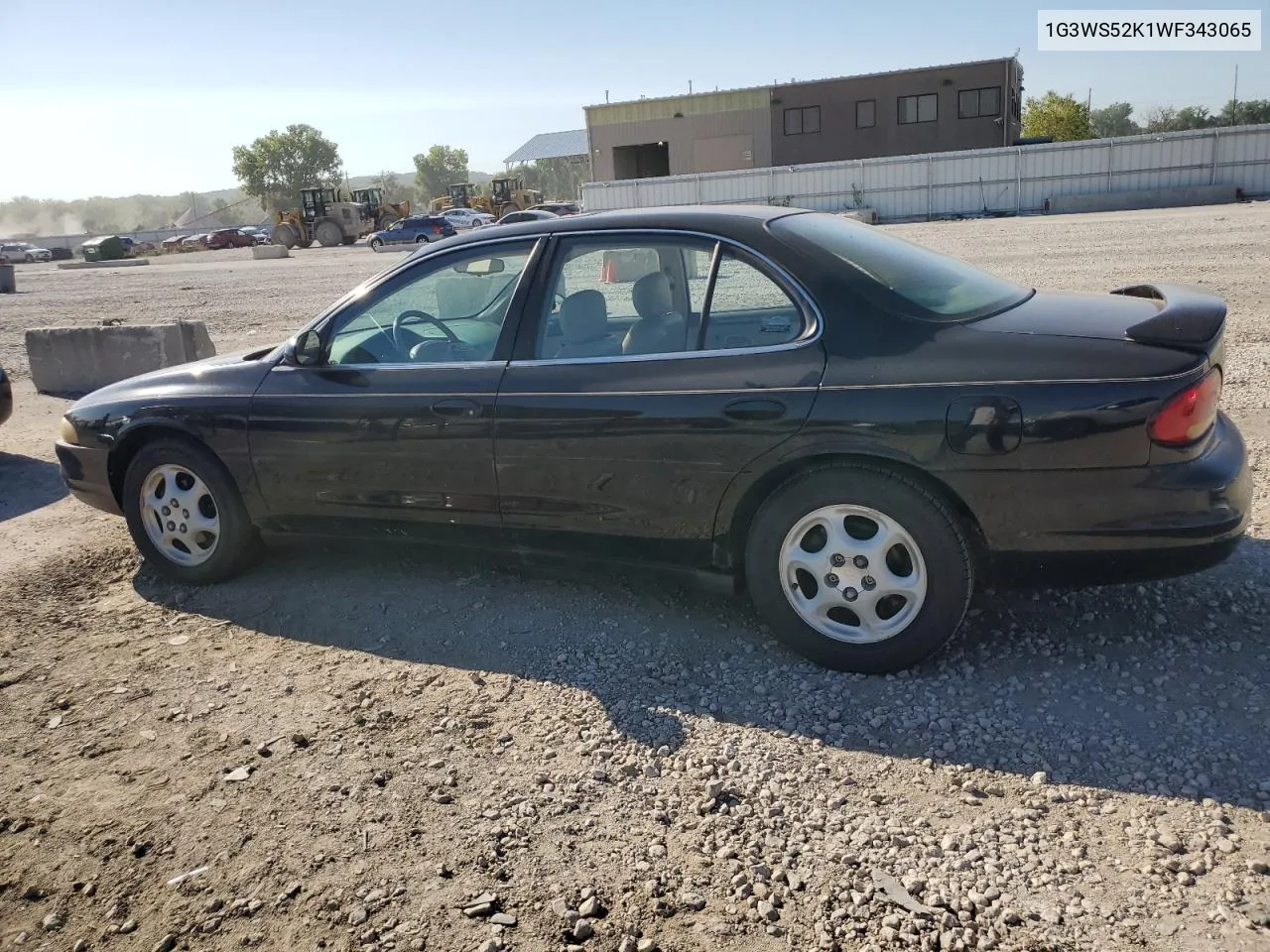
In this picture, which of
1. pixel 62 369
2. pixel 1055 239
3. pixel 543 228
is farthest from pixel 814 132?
pixel 543 228

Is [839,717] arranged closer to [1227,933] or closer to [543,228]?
[1227,933]

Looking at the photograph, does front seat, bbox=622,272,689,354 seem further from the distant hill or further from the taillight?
the distant hill

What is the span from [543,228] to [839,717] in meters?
2.32

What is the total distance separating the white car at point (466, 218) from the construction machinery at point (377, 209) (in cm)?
386

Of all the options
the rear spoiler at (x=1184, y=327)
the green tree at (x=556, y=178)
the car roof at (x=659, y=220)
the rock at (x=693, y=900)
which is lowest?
the rock at (x=693, y=900)

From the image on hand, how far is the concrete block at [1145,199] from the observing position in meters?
33.2

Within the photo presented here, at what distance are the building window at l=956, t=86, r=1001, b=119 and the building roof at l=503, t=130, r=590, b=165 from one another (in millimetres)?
32570

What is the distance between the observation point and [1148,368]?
318 cm

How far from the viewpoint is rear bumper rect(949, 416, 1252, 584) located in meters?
3.21

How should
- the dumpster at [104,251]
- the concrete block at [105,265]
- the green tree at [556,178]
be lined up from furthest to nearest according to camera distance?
the green tree at [556,178] → the dumpster at [104,251] → the concrete block at [105,265]

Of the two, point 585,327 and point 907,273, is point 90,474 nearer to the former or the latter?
point 585,327

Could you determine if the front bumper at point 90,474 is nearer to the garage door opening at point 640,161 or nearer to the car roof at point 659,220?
the car roof at point 659,220

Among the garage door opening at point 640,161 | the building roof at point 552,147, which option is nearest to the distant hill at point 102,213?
the building roof at point 552,147

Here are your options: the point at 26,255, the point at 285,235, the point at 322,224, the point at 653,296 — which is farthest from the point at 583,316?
the point at 26,255
